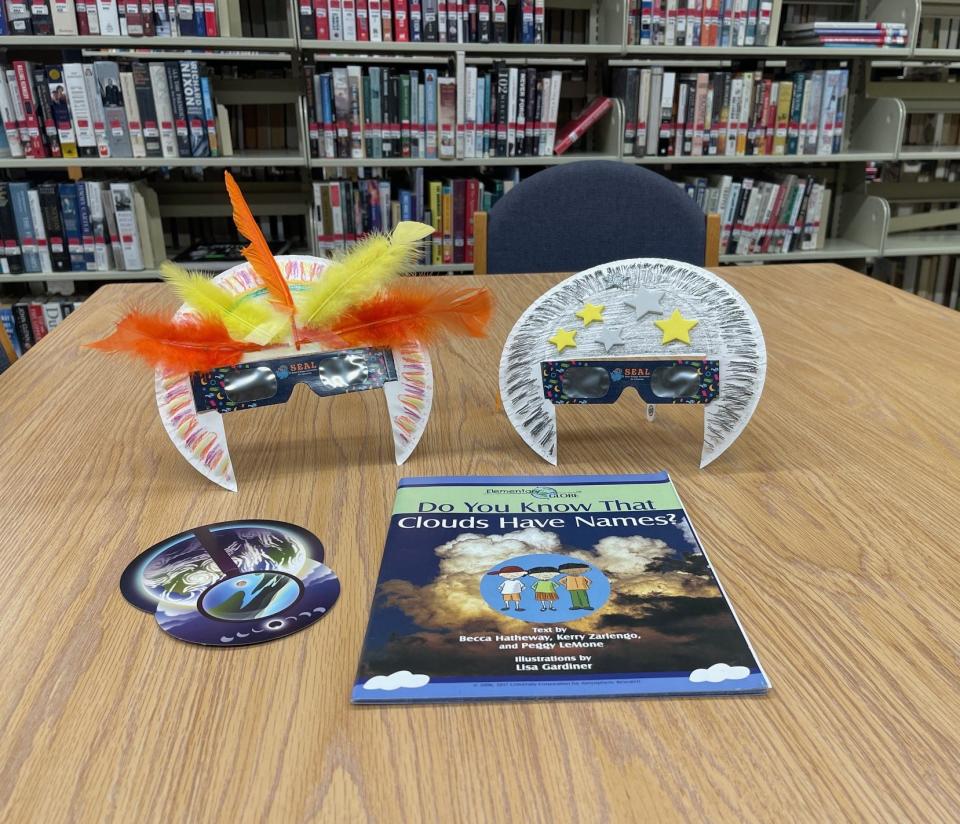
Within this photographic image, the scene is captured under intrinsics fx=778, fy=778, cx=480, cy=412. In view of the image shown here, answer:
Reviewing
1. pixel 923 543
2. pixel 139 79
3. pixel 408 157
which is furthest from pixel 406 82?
pixel 923 543

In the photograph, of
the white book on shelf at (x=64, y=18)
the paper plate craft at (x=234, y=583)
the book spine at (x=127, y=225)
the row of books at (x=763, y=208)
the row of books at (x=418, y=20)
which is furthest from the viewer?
the row of books at (x=763, y=208)

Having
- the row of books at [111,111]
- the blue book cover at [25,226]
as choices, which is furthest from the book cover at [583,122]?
the blue book cover at [25,226]

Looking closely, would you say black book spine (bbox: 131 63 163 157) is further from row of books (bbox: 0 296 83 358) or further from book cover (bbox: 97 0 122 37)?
row of books (bbox: 0 296 83 358)

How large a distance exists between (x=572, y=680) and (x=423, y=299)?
1.29 ft

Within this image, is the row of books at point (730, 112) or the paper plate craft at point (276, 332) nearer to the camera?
the paper plate craft at point (276, 332)

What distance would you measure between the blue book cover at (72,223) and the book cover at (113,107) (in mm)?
197

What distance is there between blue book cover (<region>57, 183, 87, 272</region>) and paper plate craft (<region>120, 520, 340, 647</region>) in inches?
92.2

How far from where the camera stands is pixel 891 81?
10.1 ft

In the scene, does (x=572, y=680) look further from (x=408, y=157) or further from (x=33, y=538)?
(x=408, y=157)

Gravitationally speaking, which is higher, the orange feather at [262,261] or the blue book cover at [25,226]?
the orange feather at [262,261]

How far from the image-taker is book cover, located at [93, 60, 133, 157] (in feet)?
7.86

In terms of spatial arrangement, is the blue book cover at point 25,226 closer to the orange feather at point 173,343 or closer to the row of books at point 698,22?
the row of books at point 698,22

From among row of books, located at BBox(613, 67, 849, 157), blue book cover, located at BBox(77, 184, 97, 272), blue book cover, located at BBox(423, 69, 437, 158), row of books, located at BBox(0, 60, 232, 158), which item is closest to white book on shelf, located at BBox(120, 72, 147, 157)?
row of books, located at BBox(0, 60, 232, 158)

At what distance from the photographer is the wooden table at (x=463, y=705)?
402 millimetres
